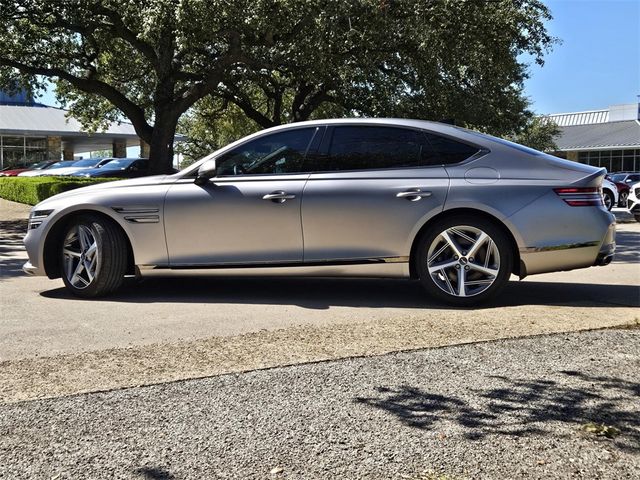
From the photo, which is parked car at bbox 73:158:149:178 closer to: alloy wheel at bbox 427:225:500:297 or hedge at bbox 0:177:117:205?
hedge at bbox 0:177:117:205

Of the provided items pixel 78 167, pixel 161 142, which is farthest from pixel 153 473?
pixel 78 167

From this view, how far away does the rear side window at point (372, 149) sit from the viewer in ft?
20.2

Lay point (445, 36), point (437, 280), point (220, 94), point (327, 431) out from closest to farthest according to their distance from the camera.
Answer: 1. point (327, 431)
2. point (437, 280)
3. point (445, 36)
4. point (220, 94)

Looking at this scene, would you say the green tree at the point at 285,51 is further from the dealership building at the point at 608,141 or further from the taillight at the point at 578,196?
the dealership building at the point at 608,141

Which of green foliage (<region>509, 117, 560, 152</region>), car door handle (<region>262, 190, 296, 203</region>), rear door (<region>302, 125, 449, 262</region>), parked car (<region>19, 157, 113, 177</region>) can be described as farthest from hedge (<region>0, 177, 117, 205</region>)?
green foliage (<region>509, 117, 560, 152</region>)

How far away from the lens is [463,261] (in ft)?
19.1

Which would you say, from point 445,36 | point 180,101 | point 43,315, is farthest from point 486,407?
point 180,101

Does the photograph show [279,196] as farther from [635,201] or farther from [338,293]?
[635,201]

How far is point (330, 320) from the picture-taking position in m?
5.38

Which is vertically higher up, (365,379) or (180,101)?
(180,101)

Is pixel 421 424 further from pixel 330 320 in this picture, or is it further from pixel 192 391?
pixel 330 320

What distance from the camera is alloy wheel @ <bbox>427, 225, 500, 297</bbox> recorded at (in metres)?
5.82

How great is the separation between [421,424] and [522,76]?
26.9m

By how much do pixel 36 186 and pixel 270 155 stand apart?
14.1 meters
